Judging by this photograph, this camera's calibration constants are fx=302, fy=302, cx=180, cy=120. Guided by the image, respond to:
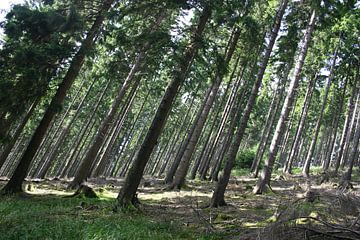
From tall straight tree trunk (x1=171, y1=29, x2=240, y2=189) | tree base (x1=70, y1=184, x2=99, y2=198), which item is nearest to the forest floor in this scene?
tree base (x1=70, y1=184, x2=99, y2=198)

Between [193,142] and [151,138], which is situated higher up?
[193,142]

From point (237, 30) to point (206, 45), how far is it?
22.1ft

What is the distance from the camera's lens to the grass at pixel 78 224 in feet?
20.7

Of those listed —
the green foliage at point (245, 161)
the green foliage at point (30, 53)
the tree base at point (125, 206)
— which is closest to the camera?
the tree base at point (125, 206)

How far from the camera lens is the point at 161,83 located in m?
27.7

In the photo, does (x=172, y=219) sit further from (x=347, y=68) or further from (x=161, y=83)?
(x=347, y=68)

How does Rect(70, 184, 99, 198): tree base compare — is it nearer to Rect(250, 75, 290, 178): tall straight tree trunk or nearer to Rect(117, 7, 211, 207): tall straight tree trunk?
Rect(117, 7, 211, 207): tall straight tree trunk

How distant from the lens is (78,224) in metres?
7.17

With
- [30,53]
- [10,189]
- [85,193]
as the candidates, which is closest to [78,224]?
[85,193]

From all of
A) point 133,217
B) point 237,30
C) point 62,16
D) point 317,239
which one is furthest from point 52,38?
point 317,239

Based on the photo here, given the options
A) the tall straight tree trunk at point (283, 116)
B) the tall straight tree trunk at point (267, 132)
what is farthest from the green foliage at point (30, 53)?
the tall straight tree trunk at point (267, 132)

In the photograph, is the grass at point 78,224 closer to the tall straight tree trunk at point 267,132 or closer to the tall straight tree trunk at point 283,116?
the tall straight tree trunk at point 283,116

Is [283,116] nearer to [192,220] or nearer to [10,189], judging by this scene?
[192,220]

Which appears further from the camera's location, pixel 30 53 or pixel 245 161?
pixel 245 161
